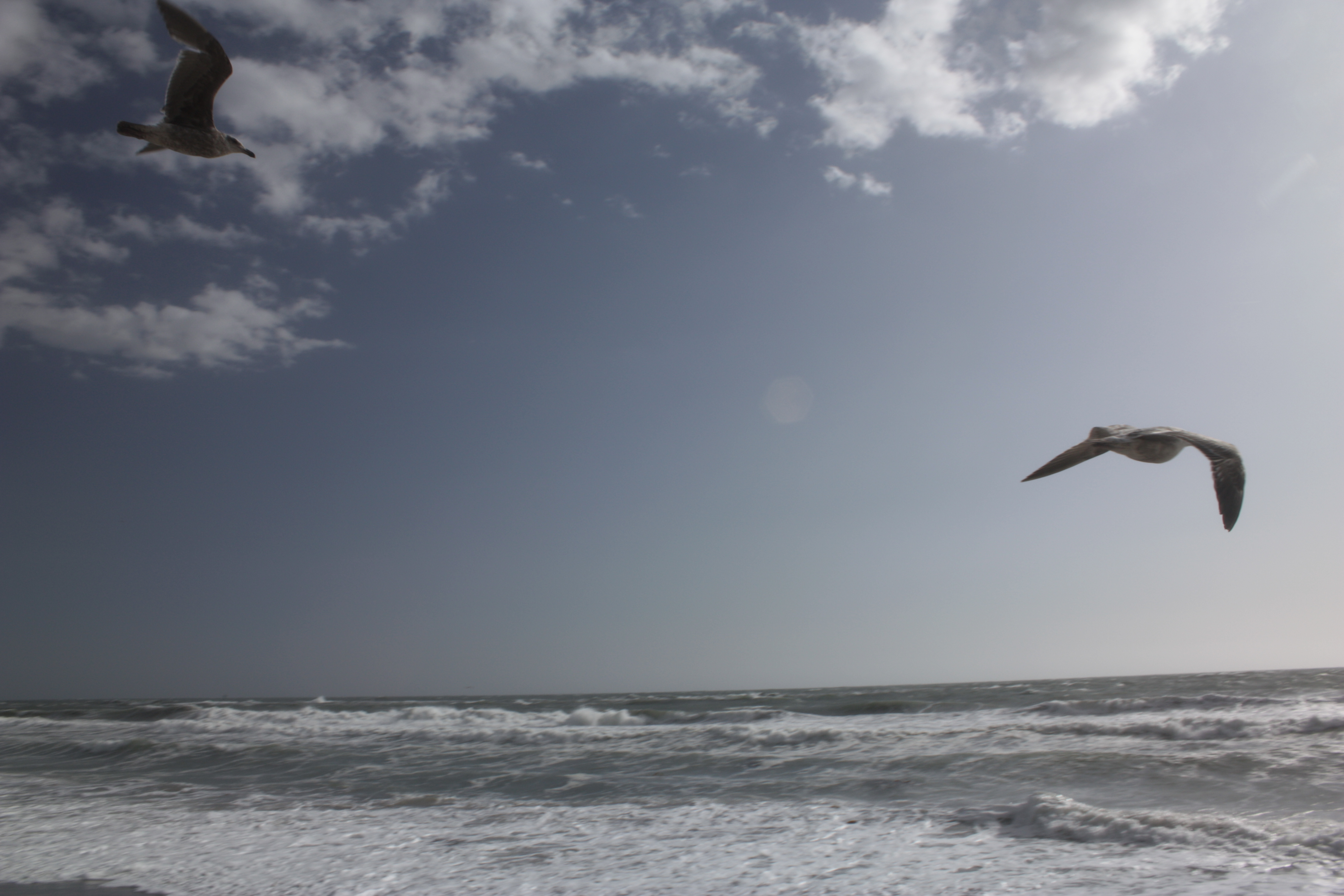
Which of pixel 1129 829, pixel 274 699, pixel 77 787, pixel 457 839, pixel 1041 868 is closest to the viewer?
pixel 1041 868

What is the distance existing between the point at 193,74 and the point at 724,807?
23.3 feet

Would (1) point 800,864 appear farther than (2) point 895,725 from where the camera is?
No

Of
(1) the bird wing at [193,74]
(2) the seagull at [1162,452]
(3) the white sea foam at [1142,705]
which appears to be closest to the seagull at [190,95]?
(1) the bird wing at [193,74]

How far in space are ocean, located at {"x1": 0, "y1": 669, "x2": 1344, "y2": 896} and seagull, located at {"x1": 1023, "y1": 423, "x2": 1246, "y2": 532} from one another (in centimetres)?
207

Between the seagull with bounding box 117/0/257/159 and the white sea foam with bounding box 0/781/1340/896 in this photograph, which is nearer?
the white sea foam with bounding box 0/781/1340/896

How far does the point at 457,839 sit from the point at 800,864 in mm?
2649

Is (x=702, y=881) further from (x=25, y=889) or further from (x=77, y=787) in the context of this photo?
(x=77, y=787)

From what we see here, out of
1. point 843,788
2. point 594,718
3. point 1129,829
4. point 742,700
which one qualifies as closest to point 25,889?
point 843,788

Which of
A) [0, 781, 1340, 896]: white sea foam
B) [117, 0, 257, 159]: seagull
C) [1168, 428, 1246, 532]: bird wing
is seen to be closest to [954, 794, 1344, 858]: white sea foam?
[0, 781, 1340, 896]: white sea foam

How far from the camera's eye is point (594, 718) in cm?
1666

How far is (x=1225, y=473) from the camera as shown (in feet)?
12.8

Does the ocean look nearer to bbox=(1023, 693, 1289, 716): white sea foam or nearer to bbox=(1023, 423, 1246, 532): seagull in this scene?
bbox=(1023, 693, 1289, 716): white sea foam

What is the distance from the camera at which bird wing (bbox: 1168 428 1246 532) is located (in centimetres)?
371

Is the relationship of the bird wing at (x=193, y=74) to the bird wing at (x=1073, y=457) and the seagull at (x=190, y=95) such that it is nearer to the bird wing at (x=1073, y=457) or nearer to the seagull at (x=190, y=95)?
the seagull at (x=190, y=95)
